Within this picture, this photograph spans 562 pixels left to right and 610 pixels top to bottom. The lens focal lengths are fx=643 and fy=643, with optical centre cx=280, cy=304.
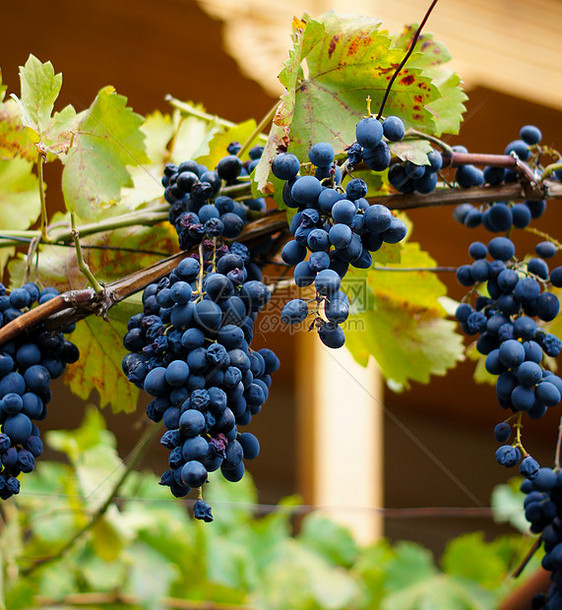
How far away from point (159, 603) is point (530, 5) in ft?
5.97

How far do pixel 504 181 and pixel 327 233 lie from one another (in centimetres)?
26

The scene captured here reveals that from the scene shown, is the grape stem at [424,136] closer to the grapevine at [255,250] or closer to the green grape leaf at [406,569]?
the grapevine at [255,250]

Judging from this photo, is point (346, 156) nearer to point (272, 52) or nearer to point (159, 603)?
point (159, 603)

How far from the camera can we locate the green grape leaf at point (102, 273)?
0.65 m

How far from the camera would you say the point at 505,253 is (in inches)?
24.1

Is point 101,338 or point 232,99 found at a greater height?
point 232,99

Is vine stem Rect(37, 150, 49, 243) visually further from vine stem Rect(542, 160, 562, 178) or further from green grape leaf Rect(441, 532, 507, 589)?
green grape leaf Rect(441, 532, 507, 589)

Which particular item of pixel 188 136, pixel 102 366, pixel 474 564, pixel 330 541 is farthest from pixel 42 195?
pixel 474 564

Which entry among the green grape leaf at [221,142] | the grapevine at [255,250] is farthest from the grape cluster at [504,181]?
the green grape leaf at [221,142]

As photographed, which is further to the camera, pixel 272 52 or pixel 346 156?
pixel 272 52

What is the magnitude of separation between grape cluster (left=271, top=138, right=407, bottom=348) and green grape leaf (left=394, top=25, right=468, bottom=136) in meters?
0.17

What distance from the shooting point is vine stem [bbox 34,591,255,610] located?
1149 mm

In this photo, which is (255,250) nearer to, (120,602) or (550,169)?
(550,169)

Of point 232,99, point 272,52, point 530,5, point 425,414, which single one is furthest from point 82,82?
point 425,414
